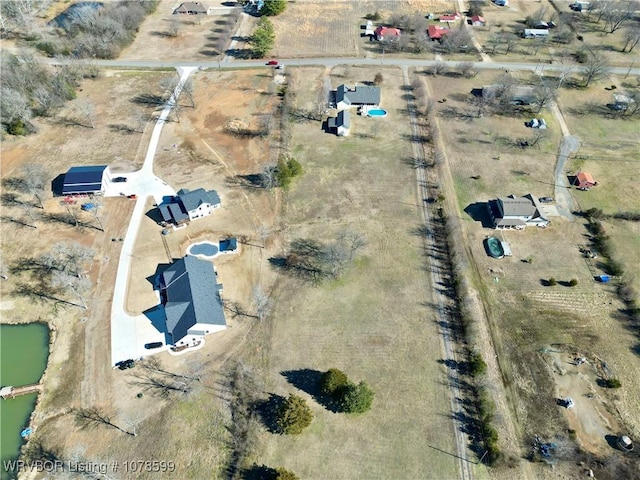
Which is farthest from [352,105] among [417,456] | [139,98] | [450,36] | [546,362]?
[417,456]

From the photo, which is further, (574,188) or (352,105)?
(352,105)

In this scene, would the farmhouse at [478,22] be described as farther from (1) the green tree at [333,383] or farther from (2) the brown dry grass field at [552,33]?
(1) the green tree at [333,383]

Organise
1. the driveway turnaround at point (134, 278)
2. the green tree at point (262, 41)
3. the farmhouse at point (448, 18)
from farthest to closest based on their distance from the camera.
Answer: the farmhouse at point (448, 18), the green tree at point (262, 41), the driveway turnaround at point (134, 278)

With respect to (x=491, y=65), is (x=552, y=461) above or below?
below

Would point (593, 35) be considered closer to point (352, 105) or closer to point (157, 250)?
point (352, 105)

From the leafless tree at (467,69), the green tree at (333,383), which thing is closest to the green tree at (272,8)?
the leafless tree at (467,69)

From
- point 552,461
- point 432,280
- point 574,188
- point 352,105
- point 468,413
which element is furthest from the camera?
point 352,105

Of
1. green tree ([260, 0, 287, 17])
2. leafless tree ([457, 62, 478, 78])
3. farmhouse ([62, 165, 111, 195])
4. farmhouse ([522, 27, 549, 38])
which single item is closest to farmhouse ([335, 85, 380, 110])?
leafless tree ([457, 62, 478, 78])
